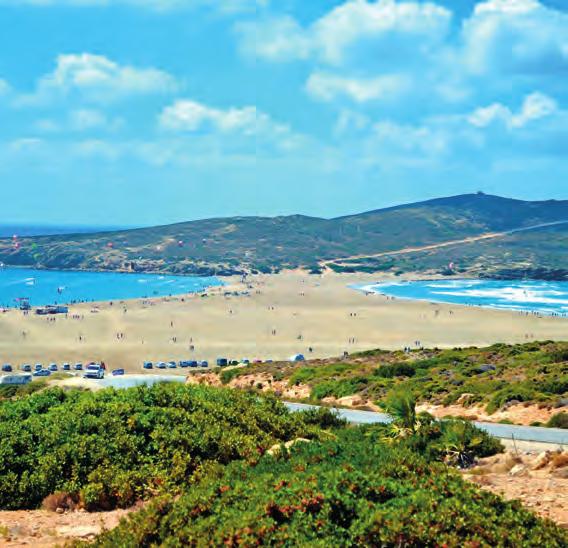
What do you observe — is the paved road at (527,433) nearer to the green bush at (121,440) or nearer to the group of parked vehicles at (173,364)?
the green bush at (121,440)

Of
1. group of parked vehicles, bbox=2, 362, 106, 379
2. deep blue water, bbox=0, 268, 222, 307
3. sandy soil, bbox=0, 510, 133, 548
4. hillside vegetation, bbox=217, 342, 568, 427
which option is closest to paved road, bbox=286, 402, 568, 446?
hillside vegetation, bbox=217, 342, 568, 427

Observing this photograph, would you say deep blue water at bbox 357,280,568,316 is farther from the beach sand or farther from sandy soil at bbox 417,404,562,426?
sandy soil at bbox 417,404,562,426

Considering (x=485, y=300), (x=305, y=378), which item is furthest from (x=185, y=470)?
(x=485, y=300)

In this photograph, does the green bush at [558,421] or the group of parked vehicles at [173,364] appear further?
the group of parked vehicles at [173,364]

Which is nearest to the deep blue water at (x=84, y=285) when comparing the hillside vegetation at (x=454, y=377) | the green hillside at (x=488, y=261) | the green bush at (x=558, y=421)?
the green hillside at (x=488, y=261)

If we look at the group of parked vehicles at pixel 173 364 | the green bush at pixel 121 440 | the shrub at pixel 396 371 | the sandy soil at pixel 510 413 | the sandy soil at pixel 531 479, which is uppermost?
the green bush at pixel 121 440

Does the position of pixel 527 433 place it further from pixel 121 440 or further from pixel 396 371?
pixel 396 371
